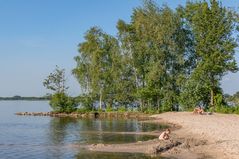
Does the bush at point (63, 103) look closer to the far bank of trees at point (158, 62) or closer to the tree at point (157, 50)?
the far bank of trees at point (158, 62)

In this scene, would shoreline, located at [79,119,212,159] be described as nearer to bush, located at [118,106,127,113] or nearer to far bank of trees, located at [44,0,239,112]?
far bank of trees, located at [44,0,239,112]

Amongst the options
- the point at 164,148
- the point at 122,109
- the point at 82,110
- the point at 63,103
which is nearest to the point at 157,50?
the point at 122,109

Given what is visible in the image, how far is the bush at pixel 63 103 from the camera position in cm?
8512

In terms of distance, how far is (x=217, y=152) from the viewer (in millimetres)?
26750

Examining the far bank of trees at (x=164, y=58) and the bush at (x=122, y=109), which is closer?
the far bank of trees at (x=164, y=58)

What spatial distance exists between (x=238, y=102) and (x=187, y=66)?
588 inches

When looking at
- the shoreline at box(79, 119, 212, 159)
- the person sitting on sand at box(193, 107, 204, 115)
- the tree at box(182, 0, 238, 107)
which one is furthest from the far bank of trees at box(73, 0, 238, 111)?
the shoreline at box(79, 119, 212, 159)

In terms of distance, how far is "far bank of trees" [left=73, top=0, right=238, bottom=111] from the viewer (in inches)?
2709

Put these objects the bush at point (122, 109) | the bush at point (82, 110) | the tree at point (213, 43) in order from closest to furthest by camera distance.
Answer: the tree at point (213, 43), the bush at point (122, 109), the bush at point (82, 110)

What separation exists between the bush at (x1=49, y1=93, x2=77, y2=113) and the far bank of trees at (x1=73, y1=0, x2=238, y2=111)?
2510mm

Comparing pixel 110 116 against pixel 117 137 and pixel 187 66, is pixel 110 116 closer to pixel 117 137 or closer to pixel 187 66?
pixel 187 66

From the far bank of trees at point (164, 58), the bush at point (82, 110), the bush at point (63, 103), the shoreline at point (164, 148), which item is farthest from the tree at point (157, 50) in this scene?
the shoreline at point (164, 148)

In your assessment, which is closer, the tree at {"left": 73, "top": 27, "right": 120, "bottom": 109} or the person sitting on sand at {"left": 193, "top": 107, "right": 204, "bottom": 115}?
the person sitting on sand at {"left": 193, "top": 107, "right": 204, "bottom": 115}

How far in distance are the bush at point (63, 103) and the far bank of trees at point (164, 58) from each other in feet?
8.23
